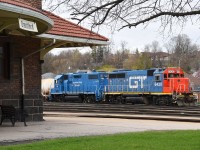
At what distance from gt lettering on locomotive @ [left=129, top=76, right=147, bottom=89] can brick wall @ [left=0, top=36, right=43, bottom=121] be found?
25.3 metres

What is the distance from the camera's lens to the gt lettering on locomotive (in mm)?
42181

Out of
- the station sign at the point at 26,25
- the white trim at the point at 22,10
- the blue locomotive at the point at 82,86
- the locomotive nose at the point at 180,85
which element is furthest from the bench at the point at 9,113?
the blue locomotive at the point at 82,86

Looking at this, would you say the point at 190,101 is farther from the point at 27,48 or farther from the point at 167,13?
the point at 167,13

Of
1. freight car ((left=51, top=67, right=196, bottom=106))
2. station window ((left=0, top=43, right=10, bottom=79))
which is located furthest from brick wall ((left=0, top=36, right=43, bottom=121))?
freight car ((left=51, top=67, right=196, bottom=106))

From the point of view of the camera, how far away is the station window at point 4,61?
1612 centimetres

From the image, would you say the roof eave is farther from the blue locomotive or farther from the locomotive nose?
the blue locomotive

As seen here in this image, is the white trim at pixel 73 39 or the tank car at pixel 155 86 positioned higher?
the white trim at pixel 73 39

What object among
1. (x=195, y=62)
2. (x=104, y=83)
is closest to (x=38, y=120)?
(x=104, y=83)

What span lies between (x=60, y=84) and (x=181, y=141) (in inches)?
1651

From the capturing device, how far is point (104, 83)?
46438 mm

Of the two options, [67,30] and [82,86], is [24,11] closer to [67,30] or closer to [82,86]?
[67,30]

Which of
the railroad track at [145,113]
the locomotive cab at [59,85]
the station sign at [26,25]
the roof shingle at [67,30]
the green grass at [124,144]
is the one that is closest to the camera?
the green grass at [124,144]

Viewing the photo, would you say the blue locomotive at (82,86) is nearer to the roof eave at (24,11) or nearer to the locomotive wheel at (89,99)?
the locomotive wheel at (89,99)

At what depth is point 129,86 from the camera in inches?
1710
